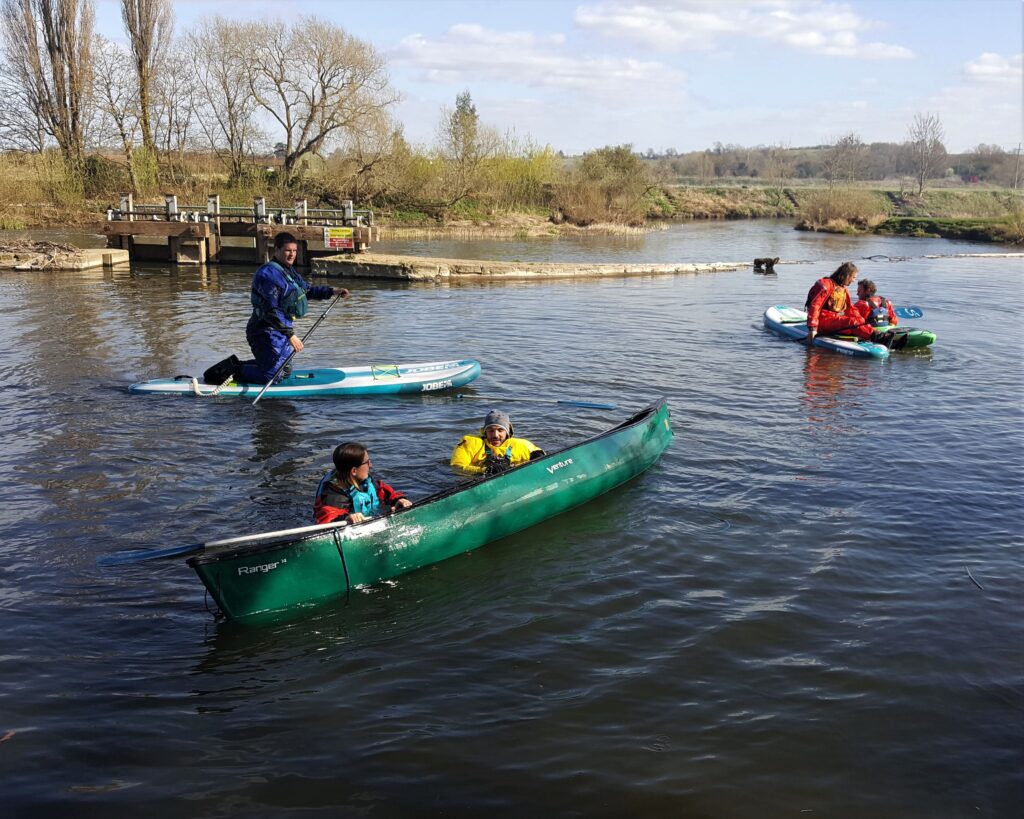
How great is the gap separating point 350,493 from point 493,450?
1.82m

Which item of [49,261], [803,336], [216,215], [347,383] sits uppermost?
[216,215]

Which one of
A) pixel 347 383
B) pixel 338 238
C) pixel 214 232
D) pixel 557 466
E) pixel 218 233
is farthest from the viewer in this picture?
pixel 218 233

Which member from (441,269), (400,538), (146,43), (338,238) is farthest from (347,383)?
(146,43)

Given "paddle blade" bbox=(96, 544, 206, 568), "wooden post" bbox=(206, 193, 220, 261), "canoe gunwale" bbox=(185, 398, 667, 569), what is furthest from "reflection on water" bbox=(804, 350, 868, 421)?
"wooden post" bbox=(206, 193, 220, 261)

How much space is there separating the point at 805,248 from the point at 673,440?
108ft

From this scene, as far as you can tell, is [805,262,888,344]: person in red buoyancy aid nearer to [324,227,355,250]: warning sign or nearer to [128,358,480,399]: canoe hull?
[128,358,480,399]: canoe hull

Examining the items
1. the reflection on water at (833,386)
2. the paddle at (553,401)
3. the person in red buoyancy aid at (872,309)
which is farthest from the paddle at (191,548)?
the person in red buoyancy aid at (872,309)

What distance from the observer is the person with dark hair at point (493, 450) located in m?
7.96

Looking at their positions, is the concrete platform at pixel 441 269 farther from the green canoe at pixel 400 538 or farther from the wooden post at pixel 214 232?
the green canoe at pixel 400 538

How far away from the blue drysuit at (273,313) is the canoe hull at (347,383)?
0.20 metres

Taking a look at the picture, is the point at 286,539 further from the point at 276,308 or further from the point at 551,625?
the point at 276,308

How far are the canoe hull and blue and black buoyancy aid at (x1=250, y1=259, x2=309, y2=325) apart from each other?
1.01m

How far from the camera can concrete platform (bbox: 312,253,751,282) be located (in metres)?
24.4

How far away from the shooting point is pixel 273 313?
1065cm
